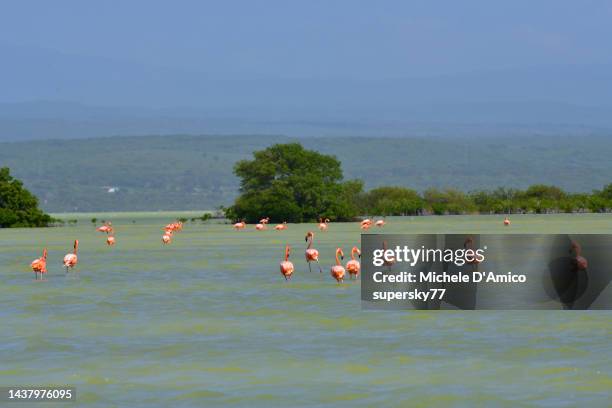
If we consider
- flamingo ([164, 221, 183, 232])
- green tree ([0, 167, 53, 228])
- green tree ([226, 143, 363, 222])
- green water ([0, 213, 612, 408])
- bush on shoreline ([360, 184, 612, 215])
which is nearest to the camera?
green water ([0, 213, 612, 408])

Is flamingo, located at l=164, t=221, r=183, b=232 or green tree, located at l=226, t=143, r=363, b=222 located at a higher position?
green tree, located at l=226, t=143, r=363, b=222

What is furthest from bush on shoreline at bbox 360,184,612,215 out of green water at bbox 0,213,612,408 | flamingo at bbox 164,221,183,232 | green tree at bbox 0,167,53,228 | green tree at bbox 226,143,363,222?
green water at bbox 0,213,612,408

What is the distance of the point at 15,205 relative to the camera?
93000 mm

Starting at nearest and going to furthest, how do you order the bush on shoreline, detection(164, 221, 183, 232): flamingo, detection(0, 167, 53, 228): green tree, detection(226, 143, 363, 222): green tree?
detection(164, 221, 183, 232): flamingo
detection(0, 167, 53, 228): green tree
detection(226, 143, 363, 222): green tree
the bush on shoreline

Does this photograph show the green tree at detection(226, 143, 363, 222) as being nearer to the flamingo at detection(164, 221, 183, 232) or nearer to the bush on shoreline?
the bush on shoreline

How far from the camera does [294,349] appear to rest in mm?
21031

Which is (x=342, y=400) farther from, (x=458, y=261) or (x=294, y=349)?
(x=458, y=261)

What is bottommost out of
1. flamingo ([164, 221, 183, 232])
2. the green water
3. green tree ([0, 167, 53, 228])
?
the green water

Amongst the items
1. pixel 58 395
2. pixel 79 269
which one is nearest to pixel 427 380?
pixel 58 395

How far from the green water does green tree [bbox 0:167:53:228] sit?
5897 centimetres

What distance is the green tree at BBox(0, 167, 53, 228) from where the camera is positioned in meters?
91.7

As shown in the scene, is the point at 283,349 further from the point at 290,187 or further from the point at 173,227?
the point at 290,187

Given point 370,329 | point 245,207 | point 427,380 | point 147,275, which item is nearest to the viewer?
point 427,380

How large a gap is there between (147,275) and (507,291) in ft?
36.6
